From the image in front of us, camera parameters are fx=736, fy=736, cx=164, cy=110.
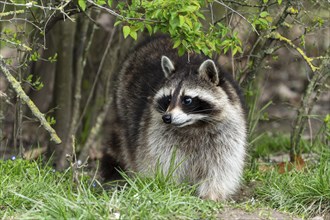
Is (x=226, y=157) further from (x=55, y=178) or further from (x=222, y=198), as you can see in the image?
(x=55, y=178)

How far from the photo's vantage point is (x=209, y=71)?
6.75m

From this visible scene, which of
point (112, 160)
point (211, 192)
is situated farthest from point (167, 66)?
point (112, 160)

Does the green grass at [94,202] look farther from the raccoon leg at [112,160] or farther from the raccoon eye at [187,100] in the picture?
the raccoon leg at [112,160]

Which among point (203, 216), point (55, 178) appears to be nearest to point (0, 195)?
point (55, 178)

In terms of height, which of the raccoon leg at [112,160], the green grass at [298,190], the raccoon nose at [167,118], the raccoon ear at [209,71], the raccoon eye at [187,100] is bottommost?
the raccoon leg at [112,160]

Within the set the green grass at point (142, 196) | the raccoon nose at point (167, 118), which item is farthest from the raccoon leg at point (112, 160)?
the raccoon nose at point (167, 118)

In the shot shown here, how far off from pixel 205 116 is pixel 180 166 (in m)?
0.53

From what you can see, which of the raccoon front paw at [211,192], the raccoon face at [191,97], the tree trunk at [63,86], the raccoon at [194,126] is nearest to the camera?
the raccoon face at [191,97]

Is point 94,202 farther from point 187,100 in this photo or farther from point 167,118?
point 187,100

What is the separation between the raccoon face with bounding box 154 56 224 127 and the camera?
6.52 metres

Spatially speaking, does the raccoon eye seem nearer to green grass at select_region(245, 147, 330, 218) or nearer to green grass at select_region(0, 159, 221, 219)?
green grass at select_region(0, 159, 221, 219)

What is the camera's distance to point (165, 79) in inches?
277

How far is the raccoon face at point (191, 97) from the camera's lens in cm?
652

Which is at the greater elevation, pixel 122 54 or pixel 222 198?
pixel 122 54
